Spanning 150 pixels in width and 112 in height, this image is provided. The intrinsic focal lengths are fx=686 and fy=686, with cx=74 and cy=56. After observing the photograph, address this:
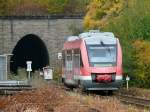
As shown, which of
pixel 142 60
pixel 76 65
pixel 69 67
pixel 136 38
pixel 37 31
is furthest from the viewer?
pixel 37 31

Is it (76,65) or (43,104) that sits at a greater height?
(76,65)

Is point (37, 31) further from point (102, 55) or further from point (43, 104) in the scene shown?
point (43, 104)

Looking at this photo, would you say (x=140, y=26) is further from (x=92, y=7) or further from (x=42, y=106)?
(x=42, y=106)

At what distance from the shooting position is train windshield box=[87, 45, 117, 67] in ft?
110

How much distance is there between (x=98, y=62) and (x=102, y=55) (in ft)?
1.88

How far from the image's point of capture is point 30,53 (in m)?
76.1

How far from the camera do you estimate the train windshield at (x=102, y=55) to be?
3359 cm

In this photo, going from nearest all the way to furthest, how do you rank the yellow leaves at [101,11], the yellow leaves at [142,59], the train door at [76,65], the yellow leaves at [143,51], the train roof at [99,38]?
the train roof at [99,38]
the train door at [76,65]
the yellow leaves at [143,51]
the yellow leaves at [142,59]
the yellow leaves at [101,11]

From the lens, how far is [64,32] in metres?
68.8

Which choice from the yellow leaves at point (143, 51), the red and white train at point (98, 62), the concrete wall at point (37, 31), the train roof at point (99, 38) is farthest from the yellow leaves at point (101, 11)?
the red and white train at point (98, 62)

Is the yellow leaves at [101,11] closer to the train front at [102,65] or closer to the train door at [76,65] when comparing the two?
the train door at [76,65]

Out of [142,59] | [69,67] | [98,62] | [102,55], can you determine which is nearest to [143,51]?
[142,59]

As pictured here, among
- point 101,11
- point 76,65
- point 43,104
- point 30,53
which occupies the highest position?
point 101,11

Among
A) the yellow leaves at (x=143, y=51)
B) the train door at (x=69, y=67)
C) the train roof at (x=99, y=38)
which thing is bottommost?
the train door at (x=69, y=67)
